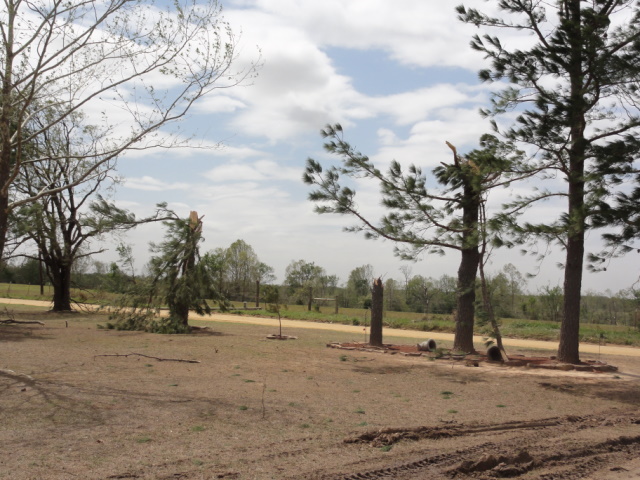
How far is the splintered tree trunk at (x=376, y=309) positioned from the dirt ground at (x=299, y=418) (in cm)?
251

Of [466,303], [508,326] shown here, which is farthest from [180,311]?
[508,326]

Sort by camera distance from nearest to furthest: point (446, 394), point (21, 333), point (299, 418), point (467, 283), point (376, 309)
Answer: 1. point (299, 418)
2. point (446, 394)
3. point (467, 283)
4. point (376, 309)
5. point (21, 333)

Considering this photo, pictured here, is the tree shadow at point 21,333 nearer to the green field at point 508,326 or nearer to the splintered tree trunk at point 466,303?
the green field at point 508,326

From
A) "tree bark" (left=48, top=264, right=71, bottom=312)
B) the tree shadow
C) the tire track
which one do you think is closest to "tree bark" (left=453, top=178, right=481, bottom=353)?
the tire track

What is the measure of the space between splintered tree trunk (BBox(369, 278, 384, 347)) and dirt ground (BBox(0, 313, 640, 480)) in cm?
251

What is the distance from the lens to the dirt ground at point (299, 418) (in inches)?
203

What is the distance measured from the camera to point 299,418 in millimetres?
7051

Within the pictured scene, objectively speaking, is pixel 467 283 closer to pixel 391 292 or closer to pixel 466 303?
pixel 466 303

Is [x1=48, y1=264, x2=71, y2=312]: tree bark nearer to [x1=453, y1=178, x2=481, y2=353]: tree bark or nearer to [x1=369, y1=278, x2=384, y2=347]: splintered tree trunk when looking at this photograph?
[x1=369, y1=278, x2=384, y2=347]: splintered tree trunk

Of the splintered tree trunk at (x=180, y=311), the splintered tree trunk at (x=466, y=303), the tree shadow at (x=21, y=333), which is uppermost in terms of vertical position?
the splintered tree trunk at (x=466, y=303)

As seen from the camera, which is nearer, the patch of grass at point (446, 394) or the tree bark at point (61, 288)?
the patch of grass at point (446, 394)

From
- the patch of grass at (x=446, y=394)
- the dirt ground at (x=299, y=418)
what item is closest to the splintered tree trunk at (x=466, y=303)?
the dirt ground at (x=299, y=418)

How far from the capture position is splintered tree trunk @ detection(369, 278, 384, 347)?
49.3 feet

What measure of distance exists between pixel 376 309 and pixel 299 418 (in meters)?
8.18
